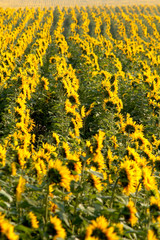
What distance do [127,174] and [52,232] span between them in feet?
2.64

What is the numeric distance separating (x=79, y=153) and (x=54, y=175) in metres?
1.30

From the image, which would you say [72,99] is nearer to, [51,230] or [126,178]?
[126,178]

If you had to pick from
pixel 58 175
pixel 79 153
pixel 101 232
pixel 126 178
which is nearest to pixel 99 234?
pixel 101 232

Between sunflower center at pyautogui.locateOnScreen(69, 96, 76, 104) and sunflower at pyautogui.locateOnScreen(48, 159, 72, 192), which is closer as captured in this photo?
sunflower at pyautogui.locateOnScreen(48, 159, 72, 192)

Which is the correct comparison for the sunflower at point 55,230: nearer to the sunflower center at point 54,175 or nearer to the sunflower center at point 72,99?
the sunflower center at point 54,175

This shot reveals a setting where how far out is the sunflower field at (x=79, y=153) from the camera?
1.75m

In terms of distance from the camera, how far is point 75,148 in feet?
13.4

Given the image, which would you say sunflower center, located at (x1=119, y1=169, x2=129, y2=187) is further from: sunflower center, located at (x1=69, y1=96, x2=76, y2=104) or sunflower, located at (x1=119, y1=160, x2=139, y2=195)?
sunflower center, located at (x1=69, y1=96, x2=76, y2=104)

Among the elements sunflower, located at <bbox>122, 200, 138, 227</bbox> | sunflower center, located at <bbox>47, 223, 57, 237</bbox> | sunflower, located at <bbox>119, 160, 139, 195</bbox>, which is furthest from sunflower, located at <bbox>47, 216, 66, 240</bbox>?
sunflower, located at <bbox>119, 160, 139, 195</bbox>

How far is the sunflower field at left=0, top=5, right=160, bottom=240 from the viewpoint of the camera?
1.75 metres

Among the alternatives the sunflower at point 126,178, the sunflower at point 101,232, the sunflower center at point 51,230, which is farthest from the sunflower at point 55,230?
the sunflower at point 126,178

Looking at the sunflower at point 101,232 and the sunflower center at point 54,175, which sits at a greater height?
the sunflower center at point 54,175

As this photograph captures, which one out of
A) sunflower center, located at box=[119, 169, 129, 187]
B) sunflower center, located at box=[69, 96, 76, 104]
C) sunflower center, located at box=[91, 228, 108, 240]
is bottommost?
sunflower center, located at box=[91, 228, 108, 240]

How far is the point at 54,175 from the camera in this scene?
1.81 metres
